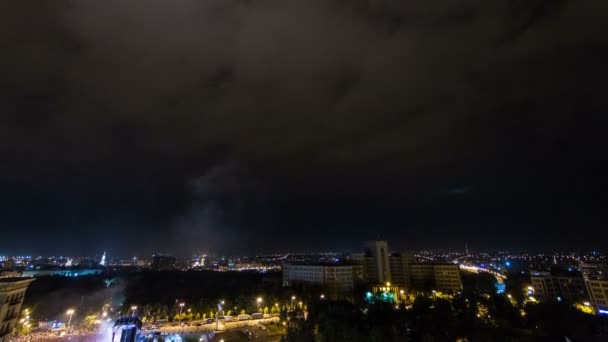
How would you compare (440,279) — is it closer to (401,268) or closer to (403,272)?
(403,272)

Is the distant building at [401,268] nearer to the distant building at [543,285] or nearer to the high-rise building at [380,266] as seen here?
the high-rise building at [380,266]

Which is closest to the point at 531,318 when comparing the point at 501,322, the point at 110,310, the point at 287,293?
the point at 501,322

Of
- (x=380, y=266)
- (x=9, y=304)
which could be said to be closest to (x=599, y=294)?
(x=380, y=266)

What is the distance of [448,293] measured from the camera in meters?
64.1

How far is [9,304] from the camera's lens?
66.6 feet

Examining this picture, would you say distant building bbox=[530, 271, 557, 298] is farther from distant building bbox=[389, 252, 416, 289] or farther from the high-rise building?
the high-rise building

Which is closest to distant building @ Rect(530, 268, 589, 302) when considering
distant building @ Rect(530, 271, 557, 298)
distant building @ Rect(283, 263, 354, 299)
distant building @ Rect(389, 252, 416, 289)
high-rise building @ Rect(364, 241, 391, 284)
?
distant building @ Rect(530, 271, 557, 298)

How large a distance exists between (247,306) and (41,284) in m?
53.2

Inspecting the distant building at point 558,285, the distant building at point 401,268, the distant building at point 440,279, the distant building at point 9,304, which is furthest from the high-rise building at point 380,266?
the distant building at point 9,304

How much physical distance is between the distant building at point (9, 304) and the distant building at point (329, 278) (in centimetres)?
5220

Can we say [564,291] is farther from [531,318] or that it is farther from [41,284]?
[41,284]

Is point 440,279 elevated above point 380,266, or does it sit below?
below

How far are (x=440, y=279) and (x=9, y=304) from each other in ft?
249

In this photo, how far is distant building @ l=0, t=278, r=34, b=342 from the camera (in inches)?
776
